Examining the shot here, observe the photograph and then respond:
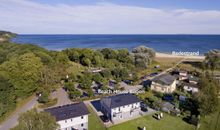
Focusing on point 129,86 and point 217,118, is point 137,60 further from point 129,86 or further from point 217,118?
point 217,118

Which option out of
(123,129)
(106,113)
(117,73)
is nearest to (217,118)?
(123,129)

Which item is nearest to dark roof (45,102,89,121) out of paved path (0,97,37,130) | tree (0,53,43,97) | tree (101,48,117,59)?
paved path (0,97,37,130)

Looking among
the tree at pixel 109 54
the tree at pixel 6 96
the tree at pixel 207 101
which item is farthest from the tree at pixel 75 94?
the tree at pixel 109 54

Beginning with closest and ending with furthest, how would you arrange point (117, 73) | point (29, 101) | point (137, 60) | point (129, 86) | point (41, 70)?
point (29, 101)
point (41, 70)
point (129, 86)
point (117, 73)
point (137, 60)

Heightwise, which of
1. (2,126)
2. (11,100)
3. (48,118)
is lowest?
(2,126)

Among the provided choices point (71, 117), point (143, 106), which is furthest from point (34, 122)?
point (143, 106)

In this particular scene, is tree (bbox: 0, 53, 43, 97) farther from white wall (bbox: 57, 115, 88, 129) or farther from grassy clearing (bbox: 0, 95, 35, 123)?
white wall (bbox: 57, 115, 88, 129)

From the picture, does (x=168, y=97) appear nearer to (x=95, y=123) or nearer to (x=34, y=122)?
(x=95, y=123)

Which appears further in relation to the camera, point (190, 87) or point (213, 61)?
point (213, 61)
